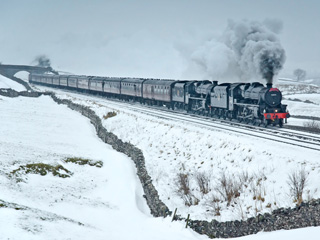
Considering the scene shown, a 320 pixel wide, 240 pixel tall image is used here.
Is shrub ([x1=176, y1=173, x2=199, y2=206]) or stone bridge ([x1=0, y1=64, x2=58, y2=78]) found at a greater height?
stone bridge ([x1=0, y1=64, x2=58, y2=78])

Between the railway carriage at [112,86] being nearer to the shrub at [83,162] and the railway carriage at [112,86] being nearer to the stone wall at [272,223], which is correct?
the shrub at [83,162]

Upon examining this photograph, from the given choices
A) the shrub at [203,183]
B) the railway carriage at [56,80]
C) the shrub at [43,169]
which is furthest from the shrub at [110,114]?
the railway carriage at [56,80]

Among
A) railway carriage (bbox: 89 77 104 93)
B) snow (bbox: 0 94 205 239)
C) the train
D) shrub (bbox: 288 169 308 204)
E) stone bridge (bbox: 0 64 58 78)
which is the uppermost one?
stone bridge (bbox: 0 64 58 78)

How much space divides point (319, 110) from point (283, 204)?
36561 mm

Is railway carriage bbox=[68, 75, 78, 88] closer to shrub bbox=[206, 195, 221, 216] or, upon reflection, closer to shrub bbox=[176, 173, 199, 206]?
shrub bbox=[176, 173, 199, 206]

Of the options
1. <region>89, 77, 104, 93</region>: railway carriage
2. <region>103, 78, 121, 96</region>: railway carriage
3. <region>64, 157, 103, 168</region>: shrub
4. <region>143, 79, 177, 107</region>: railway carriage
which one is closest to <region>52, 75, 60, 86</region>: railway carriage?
<region>89, 77, 104, 93</region>: railway carriage

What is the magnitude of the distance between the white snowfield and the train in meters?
5.26

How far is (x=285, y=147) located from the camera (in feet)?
56.3

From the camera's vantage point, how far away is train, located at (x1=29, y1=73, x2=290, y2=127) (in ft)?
84.9

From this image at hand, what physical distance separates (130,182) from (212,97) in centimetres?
1551

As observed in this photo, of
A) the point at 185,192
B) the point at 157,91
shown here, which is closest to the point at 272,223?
the point at 185,192

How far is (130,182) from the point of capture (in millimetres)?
18547

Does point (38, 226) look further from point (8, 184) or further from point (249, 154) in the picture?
point (249, 154)

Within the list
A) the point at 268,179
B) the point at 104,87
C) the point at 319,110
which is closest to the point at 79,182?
the point at 268,179
